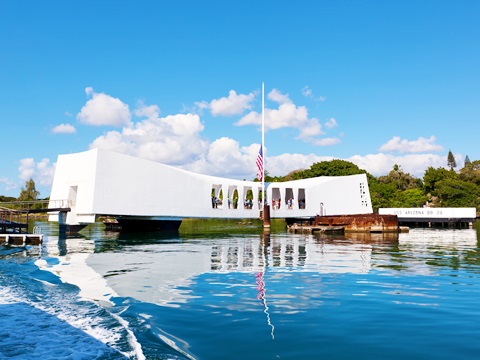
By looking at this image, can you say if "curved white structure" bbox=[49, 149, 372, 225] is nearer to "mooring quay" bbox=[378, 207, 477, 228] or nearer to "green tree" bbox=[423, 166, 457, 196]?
"mooring quay" bbox=[378, 207, 477, 228]

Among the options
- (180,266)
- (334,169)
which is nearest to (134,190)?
(180,266)

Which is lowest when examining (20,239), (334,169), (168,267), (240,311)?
(240,311)

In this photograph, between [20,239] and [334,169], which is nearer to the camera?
[20,239]

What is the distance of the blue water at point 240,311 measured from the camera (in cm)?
555

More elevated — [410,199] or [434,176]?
[434,176]

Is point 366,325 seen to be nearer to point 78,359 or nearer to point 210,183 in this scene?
point 78,359

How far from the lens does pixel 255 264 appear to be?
47.9 feet

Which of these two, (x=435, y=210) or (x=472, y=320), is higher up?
(x=435, y=210)

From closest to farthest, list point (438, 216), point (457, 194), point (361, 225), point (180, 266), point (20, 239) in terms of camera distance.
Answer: point (180, 266)
point (20, 239)
point (361, 225)
point (438, 216)
point (457, 194)

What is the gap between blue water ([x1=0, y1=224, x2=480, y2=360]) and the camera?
5.55 m

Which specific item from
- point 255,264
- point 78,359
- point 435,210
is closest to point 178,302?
point 78,359

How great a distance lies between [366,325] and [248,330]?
1904 millimetres

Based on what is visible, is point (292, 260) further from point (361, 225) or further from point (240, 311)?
point (361, 225)

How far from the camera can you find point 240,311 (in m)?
7.54
